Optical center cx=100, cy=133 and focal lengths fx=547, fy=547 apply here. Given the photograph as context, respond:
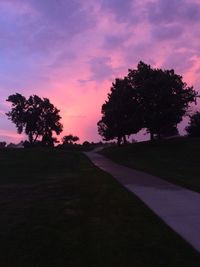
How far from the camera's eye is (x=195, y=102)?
2154 inches

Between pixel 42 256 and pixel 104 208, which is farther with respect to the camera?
pixel 104 208

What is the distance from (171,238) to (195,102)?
1833 inches

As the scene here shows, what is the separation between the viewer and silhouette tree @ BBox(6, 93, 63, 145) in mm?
87938

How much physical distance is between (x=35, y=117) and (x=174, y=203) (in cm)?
7578

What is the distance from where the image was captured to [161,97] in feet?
169

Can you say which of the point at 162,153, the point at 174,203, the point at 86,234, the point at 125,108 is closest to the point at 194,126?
the point at 125,108

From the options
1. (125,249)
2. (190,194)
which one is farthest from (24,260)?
(190,194)

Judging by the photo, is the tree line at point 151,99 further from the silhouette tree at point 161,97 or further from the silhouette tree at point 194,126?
the silhouette tree at point 194,126

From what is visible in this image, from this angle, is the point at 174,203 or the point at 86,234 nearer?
the point at 86,234

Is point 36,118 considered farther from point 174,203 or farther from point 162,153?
point 174,203

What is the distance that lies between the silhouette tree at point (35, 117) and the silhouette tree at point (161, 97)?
36.7m

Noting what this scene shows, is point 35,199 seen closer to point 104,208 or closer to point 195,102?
point 104,208

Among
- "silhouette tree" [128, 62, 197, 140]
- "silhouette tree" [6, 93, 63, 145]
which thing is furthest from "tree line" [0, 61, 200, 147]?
"silhouette tree" [6, 93, 63, 145]

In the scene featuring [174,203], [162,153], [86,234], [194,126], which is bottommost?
[86,234]
